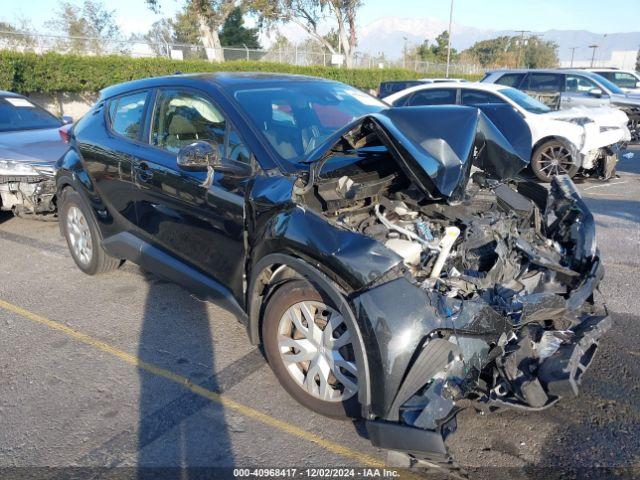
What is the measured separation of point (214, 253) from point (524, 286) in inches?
77.7

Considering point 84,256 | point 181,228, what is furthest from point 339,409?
point 84,256

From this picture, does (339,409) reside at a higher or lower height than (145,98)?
lower

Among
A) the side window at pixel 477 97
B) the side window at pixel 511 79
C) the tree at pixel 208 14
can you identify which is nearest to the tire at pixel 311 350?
the side window at pixel 477 97

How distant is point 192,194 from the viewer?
3588 millimetres

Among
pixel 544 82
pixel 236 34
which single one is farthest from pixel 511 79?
pixel 236 34

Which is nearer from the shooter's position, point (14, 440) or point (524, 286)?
point (14, 440)

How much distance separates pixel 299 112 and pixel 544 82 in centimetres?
1186

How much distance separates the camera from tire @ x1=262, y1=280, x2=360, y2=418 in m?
2.78

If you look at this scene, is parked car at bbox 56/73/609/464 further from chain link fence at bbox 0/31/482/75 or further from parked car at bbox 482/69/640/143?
chain link fence at bbox 0/31/482/75

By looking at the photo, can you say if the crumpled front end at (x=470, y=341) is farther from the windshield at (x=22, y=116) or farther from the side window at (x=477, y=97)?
the side window at (x=477, y=97)

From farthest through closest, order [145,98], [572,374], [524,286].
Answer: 1. [145,98]
2. [524,286]
3. [572,374]

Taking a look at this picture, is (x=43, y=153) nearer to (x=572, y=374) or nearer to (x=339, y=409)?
(x=339, y=409)

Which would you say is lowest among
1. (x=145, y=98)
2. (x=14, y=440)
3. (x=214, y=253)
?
(x=14, y=440)

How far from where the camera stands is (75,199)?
5090 millimetres
